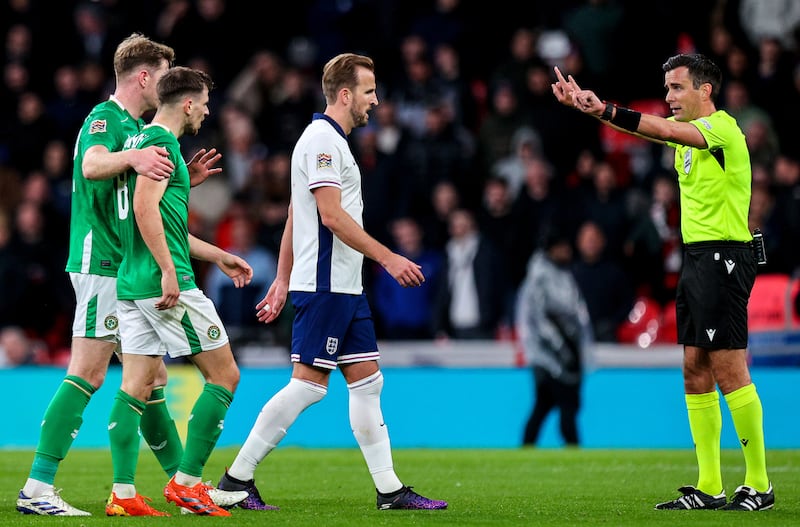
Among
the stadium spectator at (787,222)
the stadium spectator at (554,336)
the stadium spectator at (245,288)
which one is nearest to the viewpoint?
the stadium spectator at (554,336)

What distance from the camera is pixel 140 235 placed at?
24.0 feet

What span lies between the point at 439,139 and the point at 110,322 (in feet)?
32.0

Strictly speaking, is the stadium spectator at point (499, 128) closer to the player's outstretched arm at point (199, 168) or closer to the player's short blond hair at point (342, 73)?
the player's outstretched arm at point (199, 168)

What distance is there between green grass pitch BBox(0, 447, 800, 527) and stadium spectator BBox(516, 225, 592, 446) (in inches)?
48.1

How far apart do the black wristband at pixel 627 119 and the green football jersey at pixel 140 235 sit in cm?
235

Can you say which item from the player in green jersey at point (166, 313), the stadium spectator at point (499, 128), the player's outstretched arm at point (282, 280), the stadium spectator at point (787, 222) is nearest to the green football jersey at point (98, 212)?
the player in green jersey at point (166, 313)

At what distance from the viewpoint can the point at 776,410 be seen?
14.0 meters

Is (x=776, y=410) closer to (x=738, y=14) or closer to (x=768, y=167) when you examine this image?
(x=768, y=167)

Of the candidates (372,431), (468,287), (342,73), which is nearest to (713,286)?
(372,431)

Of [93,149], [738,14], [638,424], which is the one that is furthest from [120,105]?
[738,14]

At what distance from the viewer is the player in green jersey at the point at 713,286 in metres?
7.79

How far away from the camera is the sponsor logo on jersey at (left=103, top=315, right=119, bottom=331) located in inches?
297

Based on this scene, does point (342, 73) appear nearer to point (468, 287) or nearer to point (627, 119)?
point (627, 119)

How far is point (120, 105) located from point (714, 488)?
396cm
